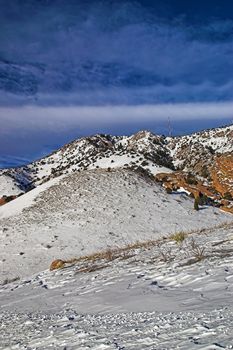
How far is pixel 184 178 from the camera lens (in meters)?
47.7

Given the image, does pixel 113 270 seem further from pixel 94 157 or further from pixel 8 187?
pixel 94 157

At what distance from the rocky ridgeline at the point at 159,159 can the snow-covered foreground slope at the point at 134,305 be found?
28.2 m

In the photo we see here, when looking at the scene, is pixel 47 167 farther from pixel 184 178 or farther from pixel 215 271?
pixel 215 271

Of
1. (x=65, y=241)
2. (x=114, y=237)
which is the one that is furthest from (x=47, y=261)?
(x=114, y=237)

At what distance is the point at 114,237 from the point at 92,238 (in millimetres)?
1519

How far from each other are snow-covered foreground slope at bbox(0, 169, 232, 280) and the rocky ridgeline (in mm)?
5596

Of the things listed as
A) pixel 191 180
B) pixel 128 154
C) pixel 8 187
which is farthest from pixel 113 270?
pixel 8 187

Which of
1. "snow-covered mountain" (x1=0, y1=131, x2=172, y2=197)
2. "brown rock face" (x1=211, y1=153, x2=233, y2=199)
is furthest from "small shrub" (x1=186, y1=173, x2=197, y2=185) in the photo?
"snow-covered mountain" (x1=0, y1=131, x2=172, y2=197)

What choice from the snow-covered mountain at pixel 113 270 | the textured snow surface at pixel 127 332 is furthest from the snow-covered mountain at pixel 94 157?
the textured snow surface at pixel 127 332

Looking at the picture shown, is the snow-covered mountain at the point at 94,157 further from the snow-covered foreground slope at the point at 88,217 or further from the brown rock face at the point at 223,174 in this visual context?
the snow-covered foreground slope at the point at 88,217

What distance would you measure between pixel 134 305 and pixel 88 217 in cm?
2516

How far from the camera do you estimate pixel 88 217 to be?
110 feet

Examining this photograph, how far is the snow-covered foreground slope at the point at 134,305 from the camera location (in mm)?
5905

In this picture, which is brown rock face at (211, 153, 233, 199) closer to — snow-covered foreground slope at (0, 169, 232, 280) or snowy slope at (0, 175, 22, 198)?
snow-covered foreground slope at (0, 169, 232, 280)
